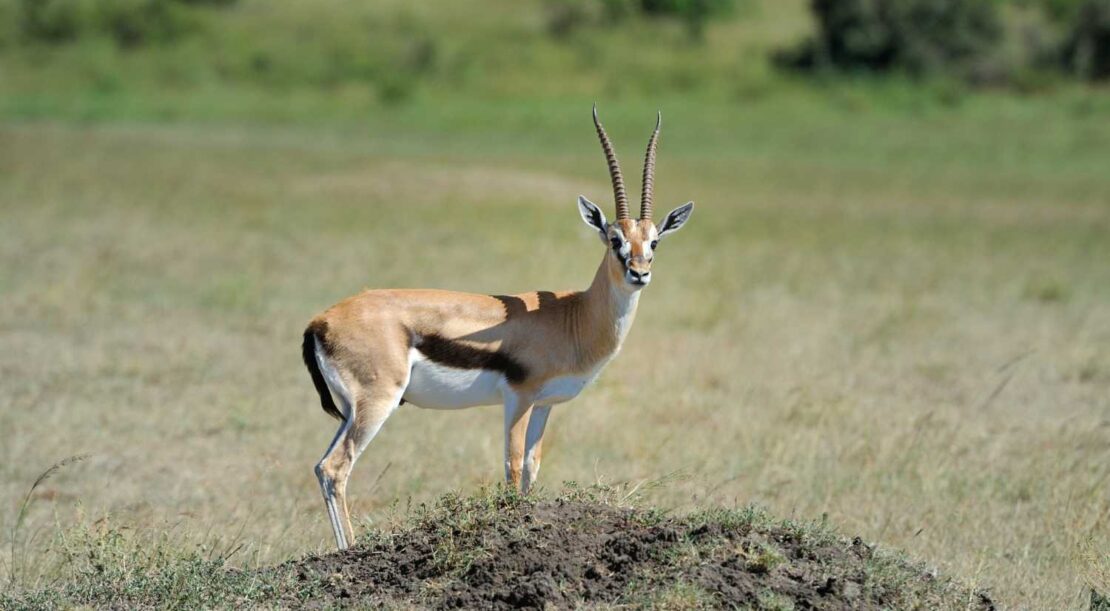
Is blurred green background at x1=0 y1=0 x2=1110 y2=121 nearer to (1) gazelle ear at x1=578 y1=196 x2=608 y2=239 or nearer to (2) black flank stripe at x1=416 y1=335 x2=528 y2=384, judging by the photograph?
(1) gazelle ear at x1=578 y1=196 x2=608 y2=239

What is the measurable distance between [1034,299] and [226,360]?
9.61 m

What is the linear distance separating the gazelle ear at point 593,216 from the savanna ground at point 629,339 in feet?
4.57

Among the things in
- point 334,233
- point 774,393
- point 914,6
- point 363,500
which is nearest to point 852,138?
point 914,6

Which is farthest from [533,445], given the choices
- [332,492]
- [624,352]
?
[624,352]

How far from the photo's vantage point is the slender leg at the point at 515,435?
6688mm

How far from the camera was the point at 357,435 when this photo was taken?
6.44 metres

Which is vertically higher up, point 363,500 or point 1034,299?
point 363,500

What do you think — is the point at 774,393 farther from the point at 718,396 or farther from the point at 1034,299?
the point at 1034,299

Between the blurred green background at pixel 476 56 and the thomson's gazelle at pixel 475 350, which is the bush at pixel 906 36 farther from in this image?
the thomson's gazelle at pixel 475 350

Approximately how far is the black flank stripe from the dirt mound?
96cm

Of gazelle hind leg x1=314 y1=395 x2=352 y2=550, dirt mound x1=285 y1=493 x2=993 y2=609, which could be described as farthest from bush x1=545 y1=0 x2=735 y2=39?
dirt mound x1=285 y1=493 x2=993 y2=609

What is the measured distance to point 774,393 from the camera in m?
11.0

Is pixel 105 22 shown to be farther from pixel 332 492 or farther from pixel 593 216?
pixel 332 492

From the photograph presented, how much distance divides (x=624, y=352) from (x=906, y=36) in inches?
1422
